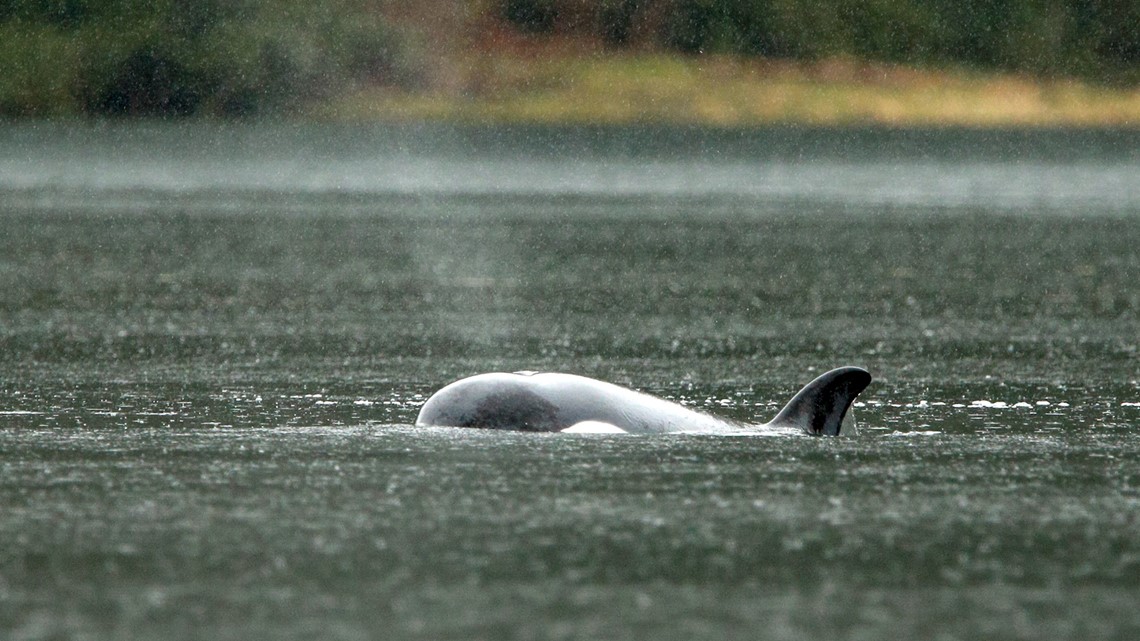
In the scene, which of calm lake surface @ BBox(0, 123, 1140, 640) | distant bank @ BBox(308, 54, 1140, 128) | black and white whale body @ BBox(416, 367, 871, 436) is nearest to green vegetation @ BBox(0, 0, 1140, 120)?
distant bank @ BBox(308, 54, 1140, 128)

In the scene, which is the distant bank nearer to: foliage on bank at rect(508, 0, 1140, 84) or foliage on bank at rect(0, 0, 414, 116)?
foliage on bank at rect(508, 0, 1140, 84)

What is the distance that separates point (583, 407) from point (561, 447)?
0.80 metres

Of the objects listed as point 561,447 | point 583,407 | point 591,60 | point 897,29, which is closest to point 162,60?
point 591,60

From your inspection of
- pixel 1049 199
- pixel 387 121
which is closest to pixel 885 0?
pixel 387 121

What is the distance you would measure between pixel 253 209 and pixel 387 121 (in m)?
71.4

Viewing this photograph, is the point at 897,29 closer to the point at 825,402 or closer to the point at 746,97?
the point at 746,97

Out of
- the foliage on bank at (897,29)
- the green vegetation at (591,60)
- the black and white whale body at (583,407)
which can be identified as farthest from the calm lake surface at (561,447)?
the foliage on bank at (897,29)

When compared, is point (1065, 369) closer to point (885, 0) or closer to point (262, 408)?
point (262, 408)

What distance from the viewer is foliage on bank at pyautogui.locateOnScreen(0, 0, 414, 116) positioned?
120 metres

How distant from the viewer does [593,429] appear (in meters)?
13.9

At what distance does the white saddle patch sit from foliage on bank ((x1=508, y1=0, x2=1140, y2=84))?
393 ft

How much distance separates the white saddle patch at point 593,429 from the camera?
45.4 feet

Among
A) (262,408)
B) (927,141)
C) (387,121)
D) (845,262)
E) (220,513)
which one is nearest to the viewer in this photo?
(220,513)

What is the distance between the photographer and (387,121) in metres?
129
